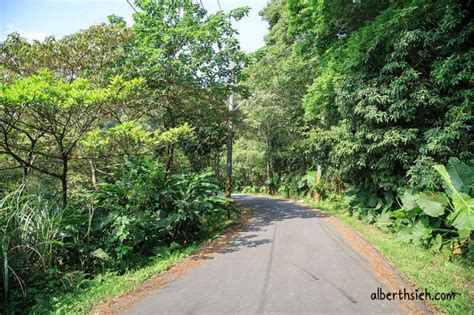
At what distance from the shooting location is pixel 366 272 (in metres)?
4.37

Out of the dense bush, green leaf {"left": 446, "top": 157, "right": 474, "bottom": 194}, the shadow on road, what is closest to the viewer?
the dense bush

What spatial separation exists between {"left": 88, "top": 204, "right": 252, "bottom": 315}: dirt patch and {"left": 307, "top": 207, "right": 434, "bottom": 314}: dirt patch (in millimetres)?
3062

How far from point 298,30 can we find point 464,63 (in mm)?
6744

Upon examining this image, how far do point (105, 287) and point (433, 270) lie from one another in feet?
18.0

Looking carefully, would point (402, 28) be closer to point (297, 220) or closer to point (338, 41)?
point (338, 41)

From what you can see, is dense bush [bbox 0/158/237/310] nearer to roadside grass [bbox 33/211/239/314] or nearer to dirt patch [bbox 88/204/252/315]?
roadside grass [bbox 33/211/239/314]

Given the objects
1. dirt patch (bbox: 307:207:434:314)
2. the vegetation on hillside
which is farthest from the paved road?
the vegetation on hillside

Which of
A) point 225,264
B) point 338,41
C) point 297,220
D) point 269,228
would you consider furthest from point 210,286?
point 338,41

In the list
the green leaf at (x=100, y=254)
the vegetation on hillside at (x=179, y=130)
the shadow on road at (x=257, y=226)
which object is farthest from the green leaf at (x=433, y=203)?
the green leaf at (x=100, y=254)

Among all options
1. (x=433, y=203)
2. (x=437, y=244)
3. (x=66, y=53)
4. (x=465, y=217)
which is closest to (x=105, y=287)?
(x=66, y=53)

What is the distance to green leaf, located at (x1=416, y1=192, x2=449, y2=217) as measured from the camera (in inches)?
198

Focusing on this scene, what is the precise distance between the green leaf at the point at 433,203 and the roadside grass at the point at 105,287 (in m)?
4.90

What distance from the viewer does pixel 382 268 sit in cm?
455

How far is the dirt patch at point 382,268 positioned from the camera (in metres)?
3.29
